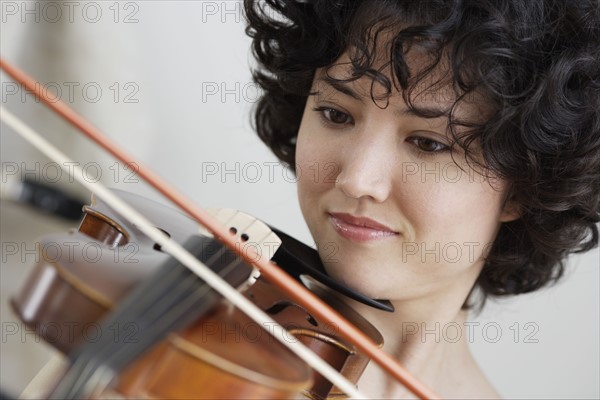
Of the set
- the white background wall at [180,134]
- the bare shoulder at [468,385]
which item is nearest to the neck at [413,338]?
the bare shoulder at [468,385]

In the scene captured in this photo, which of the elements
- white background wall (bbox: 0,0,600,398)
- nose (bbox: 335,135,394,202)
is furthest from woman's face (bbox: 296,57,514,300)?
white background wall (bbox: 0,0,600,398)

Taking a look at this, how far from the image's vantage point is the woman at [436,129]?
77 centimetres

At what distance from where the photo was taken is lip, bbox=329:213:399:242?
0.82 m

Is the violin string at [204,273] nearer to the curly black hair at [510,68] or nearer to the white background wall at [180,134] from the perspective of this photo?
the curly black hair at [510,68]

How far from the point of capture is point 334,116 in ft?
2.80

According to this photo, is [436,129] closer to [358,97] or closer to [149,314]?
[358,97]

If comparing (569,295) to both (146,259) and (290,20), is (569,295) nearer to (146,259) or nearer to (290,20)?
(290,20)

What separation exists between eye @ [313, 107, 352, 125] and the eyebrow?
28mm

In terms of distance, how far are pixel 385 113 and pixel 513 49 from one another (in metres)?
0.14

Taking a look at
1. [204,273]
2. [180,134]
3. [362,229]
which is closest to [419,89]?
[362,229]

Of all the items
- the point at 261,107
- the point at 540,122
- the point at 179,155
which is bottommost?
the point at 179,155

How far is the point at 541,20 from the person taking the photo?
2.56 ft

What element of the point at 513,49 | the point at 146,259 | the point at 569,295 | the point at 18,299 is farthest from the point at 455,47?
the point at 569,295

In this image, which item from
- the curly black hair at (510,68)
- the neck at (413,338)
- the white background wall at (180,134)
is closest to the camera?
the curly black hair at (510,68)
